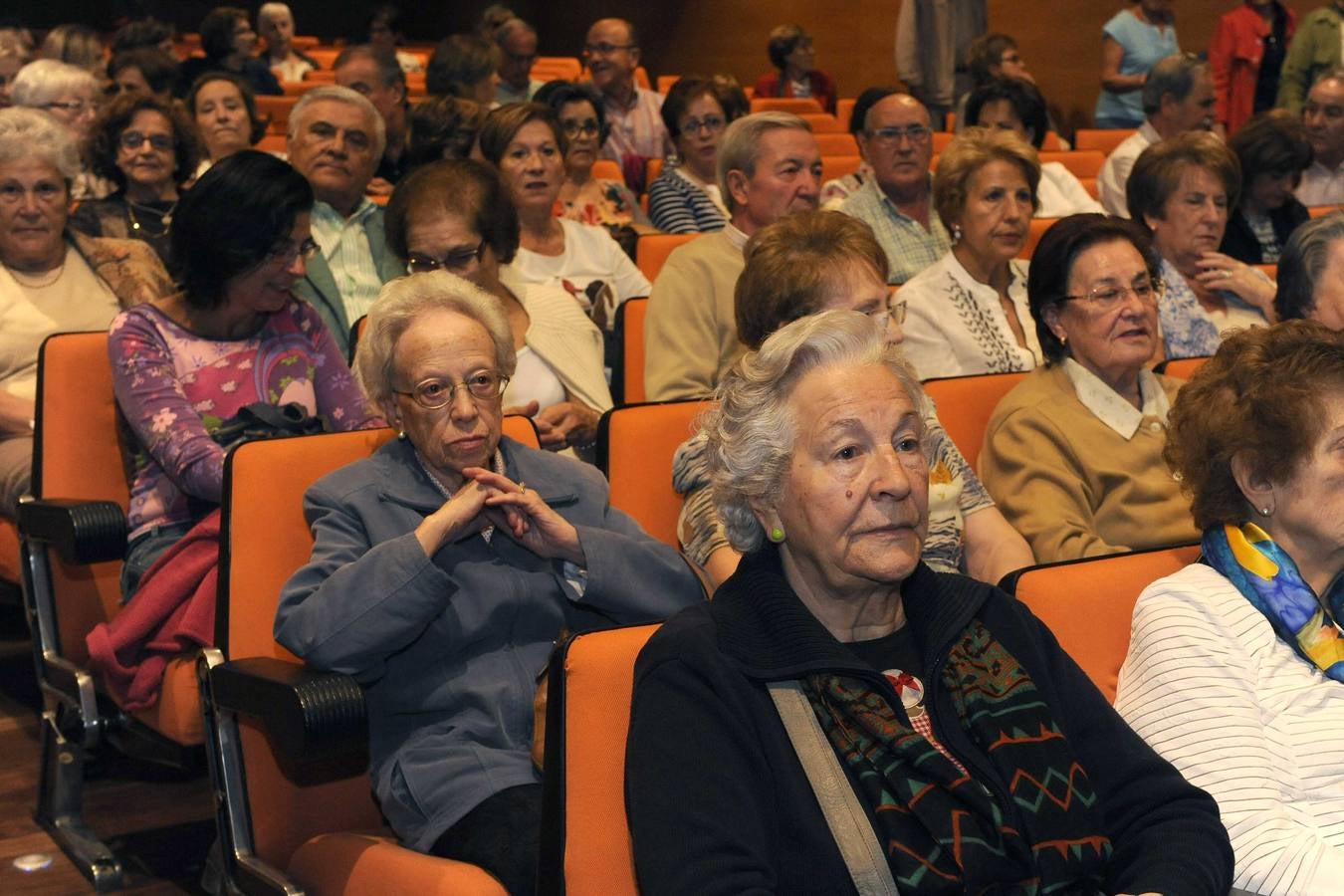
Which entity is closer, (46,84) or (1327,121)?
(46,84)

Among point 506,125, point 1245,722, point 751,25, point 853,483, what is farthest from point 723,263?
point 751,25

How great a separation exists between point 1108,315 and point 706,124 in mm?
3105

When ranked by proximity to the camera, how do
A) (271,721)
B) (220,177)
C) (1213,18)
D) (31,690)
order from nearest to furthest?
(271,721) < (220,177) < (31,690) < (1213,18)

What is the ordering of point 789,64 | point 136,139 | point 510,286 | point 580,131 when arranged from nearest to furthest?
point 510,286, point 136,139, point 580,131, point 789,64

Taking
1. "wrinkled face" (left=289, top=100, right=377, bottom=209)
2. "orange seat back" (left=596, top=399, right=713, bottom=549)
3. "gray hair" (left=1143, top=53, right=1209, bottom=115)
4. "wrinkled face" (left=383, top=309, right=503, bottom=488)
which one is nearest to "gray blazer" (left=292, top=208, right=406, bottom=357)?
"wrinkled face" (left=289, top=100, right=377, bottom=209)

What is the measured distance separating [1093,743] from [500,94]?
5961 mm

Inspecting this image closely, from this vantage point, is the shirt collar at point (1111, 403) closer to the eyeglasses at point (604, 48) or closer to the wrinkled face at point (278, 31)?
the eyeglasses at point (604, 48)

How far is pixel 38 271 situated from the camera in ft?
11.7

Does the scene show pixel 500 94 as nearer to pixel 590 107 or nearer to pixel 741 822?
pixel 590 107

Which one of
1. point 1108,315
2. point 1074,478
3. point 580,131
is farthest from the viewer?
point 580,131

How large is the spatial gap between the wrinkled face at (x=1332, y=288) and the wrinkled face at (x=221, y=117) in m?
3.48

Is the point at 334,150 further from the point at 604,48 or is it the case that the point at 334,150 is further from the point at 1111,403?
the point at 604,48

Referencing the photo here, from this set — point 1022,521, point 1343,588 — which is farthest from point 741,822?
point 1022,521

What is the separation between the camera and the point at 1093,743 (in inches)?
64.9
